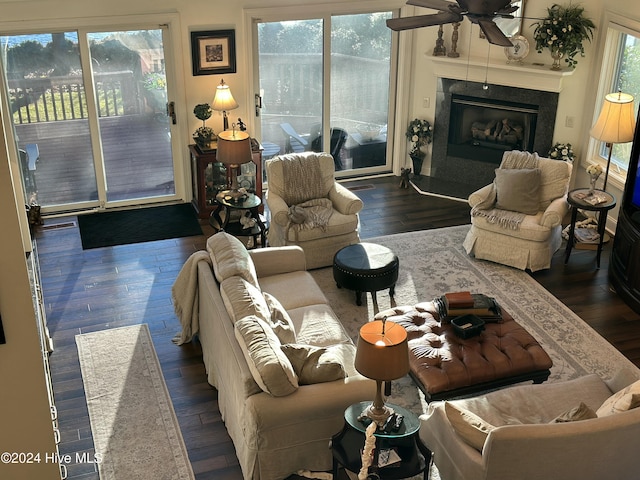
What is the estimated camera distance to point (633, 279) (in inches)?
268

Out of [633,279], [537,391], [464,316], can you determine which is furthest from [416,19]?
[633,279]

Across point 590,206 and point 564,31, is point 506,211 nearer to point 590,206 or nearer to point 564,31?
point 590,206

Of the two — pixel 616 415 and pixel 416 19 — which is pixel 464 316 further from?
pixel 416 19

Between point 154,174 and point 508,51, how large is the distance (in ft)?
13.9

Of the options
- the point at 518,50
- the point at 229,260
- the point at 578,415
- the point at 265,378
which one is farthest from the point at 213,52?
the point at 578,415

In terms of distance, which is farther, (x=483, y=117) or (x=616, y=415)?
(x=483, y=117)

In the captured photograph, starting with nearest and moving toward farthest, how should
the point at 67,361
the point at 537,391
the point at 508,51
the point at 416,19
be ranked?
the point at 537,391
the point at 416,19
the point at 67,361
the point at 508,51

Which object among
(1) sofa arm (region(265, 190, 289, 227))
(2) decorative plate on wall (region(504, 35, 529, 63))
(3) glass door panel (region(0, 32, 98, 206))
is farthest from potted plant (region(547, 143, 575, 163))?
(3) glass door panel (region(0, 32, 98, 206))

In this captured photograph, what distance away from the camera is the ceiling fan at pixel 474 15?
470 cm

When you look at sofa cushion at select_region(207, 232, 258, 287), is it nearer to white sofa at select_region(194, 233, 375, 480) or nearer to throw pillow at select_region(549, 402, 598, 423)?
white sofa at select_region(194, 233, 375, 480)

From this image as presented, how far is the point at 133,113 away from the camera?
8609 millimetres

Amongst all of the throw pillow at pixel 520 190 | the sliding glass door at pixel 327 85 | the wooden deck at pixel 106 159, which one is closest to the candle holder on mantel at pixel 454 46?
the sliding glass door at pixel 327 85

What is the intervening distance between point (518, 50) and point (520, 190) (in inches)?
76.1

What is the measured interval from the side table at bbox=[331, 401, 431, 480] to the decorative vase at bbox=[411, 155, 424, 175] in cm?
554
